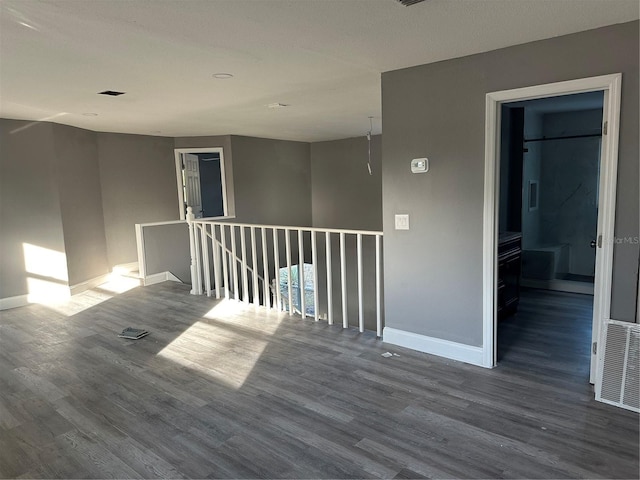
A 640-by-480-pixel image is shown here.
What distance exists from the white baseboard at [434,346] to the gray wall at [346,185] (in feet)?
15.9

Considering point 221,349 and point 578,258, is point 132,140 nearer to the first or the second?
point 221,349

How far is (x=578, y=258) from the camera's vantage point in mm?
5430

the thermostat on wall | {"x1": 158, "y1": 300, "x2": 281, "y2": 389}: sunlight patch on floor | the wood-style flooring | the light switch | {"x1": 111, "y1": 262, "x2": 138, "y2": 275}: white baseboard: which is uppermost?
the thermostat on wall

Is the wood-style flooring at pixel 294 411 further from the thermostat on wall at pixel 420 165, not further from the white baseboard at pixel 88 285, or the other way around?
the white baseboard at pixel 88 285

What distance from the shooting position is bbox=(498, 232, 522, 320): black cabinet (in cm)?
394

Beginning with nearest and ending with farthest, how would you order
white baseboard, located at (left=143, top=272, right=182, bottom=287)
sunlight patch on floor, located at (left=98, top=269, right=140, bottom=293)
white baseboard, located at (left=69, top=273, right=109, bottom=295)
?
white baseboard, located at (left=69, top=273, right=109, bottom=295) → sunlight patch on floor, located at (left=98, top=269, right=140, bottom=293) → white baseboard, located at (left=143, top=272, right=182, bottom=287)

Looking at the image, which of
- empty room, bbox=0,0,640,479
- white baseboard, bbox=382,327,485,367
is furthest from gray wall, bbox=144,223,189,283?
white baseboard, bbox=382,327,485,367

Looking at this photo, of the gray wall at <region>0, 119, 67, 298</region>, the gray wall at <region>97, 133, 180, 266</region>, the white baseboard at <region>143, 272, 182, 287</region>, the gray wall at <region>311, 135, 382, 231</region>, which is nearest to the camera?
the gray wall at <region>0, 119, 67, 298</region>

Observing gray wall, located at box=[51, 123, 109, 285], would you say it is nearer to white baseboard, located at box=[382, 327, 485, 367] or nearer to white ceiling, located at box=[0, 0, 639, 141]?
white ceiling, located at box=[0, 0, 639, 141]

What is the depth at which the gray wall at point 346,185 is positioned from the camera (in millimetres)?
8430

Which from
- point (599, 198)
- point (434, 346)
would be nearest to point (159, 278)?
point (434, 346)

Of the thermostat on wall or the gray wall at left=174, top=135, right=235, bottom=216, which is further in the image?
the gray wall at left=174, top=135, right=235, bottom=216

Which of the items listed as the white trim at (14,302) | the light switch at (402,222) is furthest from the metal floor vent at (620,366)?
the white trim at (14,302)

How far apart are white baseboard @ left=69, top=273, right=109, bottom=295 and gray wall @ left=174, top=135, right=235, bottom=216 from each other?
2430 millimetres
